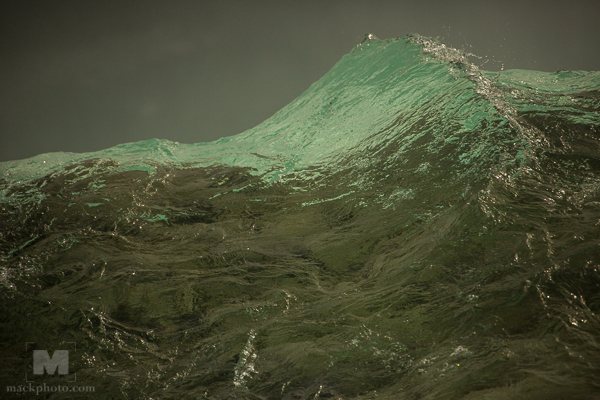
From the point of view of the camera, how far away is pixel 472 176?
6.43 feet

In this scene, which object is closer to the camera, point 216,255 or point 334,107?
point 216,255

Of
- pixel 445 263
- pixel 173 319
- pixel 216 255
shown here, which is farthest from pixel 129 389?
pixel 445 263

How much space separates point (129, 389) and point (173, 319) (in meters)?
0.36

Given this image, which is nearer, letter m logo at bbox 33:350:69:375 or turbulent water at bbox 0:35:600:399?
turbulent water at bbox 0:35:600:399

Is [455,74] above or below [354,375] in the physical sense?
above

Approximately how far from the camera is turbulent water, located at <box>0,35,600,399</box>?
1.48 metres

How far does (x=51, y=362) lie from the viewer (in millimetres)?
1709

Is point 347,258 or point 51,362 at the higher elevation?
point 347,258

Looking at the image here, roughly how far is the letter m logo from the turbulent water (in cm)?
3

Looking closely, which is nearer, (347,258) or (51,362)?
(51,362)

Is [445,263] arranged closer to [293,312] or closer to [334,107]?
[293,312]

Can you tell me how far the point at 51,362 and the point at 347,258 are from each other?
1357 millimetres

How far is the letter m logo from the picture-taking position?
1.68 meters

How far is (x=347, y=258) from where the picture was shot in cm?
201
